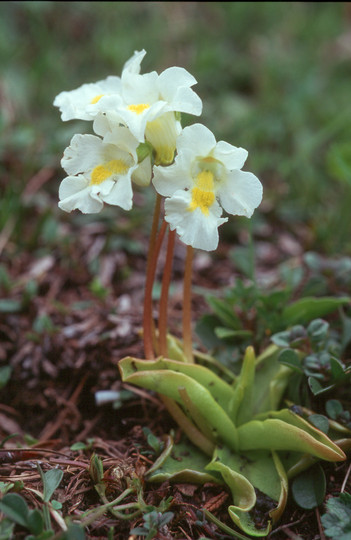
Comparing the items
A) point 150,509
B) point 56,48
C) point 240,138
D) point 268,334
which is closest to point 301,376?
point 268,334

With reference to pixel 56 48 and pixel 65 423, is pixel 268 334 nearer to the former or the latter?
pixel 65 423

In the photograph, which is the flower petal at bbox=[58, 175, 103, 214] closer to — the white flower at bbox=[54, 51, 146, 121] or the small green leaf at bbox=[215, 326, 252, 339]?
the white flower at bbox=[54, 51, 146, 121]

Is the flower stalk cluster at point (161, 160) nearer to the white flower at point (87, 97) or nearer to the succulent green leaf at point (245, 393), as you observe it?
the white flower at point (87, 97)

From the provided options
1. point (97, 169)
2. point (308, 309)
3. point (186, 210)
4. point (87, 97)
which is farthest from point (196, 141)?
point (308, 309)

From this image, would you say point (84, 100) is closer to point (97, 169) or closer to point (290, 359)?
point (97, 169)

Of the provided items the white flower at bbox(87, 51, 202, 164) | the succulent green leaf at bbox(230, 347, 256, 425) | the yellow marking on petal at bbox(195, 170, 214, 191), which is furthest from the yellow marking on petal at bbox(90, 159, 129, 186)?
the succulent green leaf at bbox(230, 347, 256, 425)

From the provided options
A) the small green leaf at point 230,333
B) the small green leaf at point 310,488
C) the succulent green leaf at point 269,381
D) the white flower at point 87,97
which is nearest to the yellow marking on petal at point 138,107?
the white flower at point 87,97
